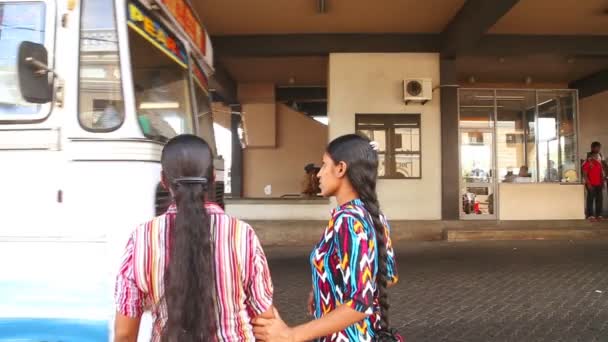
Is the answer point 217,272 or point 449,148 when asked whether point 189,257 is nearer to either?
point 217,272

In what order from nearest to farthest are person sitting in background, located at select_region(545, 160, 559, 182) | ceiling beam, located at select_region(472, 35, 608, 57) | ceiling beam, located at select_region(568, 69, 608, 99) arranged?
ceiling beam, located at select_region(472, 35, 608, 57) → person sitting in background, located at select_region(545, 160, 559, 182) → ceiling beam, located at select_region(568, 69, 608, 99)

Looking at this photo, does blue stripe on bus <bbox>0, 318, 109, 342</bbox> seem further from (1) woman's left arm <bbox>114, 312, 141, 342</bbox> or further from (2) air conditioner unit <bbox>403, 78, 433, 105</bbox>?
(2) air conditioner unit <bbox>403, 78, 433, 105</bbox>

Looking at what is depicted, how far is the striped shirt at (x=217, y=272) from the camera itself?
1.53 meters

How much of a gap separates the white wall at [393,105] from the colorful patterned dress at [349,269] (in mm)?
10111

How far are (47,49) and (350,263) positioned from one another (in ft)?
6.25

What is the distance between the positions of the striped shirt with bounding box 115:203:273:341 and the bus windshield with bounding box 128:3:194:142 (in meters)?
1.22

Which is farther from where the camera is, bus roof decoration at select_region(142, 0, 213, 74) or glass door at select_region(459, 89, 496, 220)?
glass door at select_region(459, 89, 496, 220)

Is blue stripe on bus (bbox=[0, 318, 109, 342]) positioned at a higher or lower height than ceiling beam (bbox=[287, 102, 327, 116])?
lower

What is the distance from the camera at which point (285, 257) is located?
9203 millimetres

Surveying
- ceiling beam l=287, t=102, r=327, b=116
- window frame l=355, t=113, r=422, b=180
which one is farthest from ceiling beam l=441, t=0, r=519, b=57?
ceiling beam l=287, t=102, r=327, b=116

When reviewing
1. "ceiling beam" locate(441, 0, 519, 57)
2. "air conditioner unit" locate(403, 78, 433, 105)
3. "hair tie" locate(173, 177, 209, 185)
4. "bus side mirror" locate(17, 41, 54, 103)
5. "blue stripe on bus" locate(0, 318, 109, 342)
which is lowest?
"blue stripe on bus" locate(0, 318, 109, 342)

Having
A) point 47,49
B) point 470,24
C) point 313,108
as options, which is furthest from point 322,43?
point 47,49

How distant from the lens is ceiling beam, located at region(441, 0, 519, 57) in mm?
8922

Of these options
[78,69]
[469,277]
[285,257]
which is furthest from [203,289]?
[285,257]
